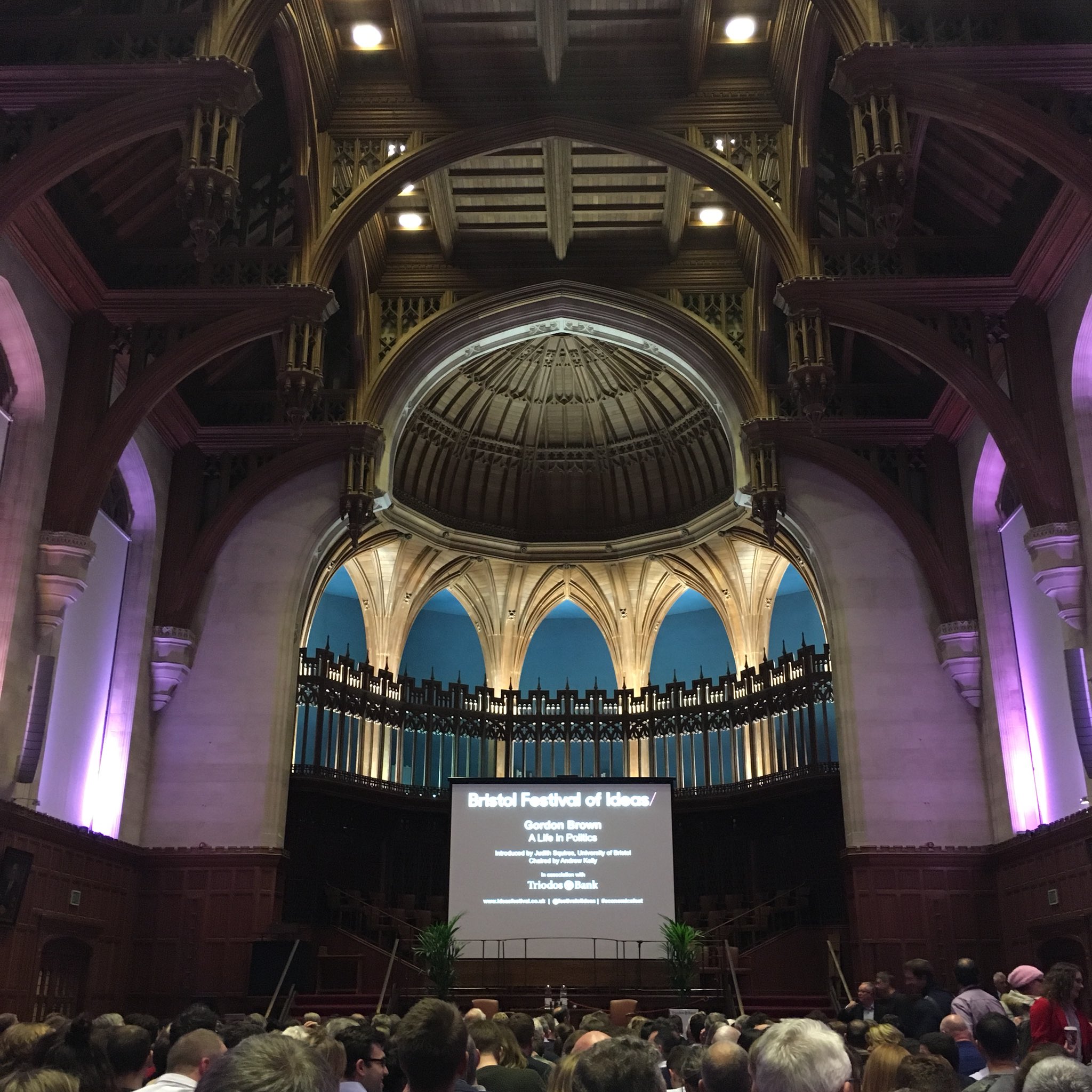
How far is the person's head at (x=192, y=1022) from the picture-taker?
504 cm

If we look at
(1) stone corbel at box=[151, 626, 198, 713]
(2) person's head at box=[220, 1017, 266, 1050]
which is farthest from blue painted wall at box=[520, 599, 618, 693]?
(2) person's head at box=[220, 1017, 266, 1050]

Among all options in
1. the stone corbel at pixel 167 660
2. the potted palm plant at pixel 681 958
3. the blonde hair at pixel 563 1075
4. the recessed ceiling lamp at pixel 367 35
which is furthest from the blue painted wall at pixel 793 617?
the blonde hair at pixel 563 1075

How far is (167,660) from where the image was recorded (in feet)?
55.7

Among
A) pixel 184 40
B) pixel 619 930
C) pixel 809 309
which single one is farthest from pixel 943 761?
pixel 184 40

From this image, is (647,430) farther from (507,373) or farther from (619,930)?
(619,930)

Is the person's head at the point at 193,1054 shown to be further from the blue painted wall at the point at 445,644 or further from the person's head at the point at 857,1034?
the blue painted wall at the point at 445,644

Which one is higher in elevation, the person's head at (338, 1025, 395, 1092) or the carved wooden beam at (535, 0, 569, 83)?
the carved wooden beam at (535, 0, 569, 83)

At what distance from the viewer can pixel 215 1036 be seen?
13.3ft

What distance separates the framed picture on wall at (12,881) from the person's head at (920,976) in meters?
9.44

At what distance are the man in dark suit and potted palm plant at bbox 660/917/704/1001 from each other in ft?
18.9

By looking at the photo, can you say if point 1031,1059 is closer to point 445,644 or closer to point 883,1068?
point 883,1068

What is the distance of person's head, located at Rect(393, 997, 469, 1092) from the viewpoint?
2963mm

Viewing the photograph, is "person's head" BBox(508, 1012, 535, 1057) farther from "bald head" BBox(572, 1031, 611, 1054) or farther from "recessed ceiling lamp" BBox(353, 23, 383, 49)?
"recessed ceiling lamp" BBox(353, 23, 383, 49)

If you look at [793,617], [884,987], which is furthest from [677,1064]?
[793,617]
